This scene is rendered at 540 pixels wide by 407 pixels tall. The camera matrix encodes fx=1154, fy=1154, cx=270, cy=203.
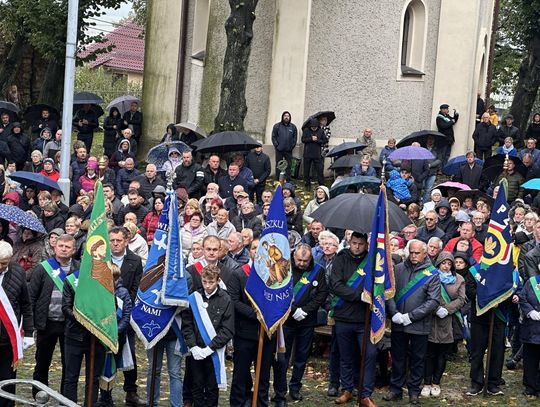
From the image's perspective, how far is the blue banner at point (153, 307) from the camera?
1144 cm

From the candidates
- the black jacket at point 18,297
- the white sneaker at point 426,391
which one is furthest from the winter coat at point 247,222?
the black jacket at point 18,297

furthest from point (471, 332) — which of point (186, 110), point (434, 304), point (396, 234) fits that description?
point (186, 110)

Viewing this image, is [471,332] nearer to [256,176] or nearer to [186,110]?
[256,176]

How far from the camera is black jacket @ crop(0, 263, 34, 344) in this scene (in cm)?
1098

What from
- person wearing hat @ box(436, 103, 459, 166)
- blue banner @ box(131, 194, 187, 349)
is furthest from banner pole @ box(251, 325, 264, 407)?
Result: person wearing hat @ box(436, 103, 459, 166)

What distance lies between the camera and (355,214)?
507 inches

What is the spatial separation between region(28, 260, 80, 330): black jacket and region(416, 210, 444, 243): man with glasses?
6214 millimetres

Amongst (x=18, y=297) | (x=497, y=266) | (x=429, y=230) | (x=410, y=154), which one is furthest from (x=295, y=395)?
(x=410, y=154)

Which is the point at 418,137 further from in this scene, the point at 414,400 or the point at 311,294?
the point at 311,294

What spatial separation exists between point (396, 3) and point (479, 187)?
6840mm

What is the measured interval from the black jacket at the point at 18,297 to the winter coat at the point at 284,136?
14150 millimetres

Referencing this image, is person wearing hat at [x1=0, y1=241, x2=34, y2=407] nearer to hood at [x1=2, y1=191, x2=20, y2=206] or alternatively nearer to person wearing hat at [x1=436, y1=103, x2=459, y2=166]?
hood at [x1=2, y1=191, x2=20, y2=206]

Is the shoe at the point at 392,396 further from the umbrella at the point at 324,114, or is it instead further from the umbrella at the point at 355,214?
the umbrella at the point at 324,114

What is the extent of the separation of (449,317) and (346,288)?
1.59 meters
